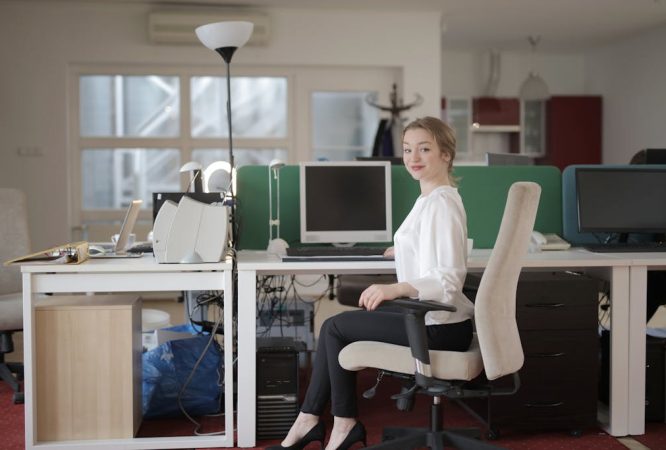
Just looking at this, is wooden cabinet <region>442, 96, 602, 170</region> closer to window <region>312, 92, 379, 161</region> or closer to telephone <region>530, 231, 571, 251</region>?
window <region>312, 92, 379, 161</region>

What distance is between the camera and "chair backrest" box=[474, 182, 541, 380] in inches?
81.1

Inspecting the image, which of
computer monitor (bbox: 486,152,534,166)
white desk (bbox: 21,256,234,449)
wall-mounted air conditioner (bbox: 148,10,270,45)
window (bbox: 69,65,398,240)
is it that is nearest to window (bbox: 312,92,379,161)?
window (bbox: 69,65,398,240)

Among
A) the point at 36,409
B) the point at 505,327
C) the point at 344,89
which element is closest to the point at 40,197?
the point at 344,89

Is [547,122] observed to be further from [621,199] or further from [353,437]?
[353,437]

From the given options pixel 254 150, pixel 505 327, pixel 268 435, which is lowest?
pixel 268 435

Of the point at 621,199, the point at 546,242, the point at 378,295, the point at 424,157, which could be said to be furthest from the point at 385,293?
the point at 621,199

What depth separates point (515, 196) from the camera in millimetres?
2051

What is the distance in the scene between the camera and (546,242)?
3.10 m

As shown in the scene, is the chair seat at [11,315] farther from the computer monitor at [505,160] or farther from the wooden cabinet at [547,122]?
the wooden cabinet at [547,122]

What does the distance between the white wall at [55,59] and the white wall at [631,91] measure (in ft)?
12.3

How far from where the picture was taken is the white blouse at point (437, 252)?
213 cm

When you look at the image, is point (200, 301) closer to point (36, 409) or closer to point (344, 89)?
point (36, 409)

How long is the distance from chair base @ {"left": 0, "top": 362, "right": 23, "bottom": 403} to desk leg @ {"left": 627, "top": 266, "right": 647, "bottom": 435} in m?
2.66

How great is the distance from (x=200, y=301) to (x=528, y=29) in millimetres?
5436
